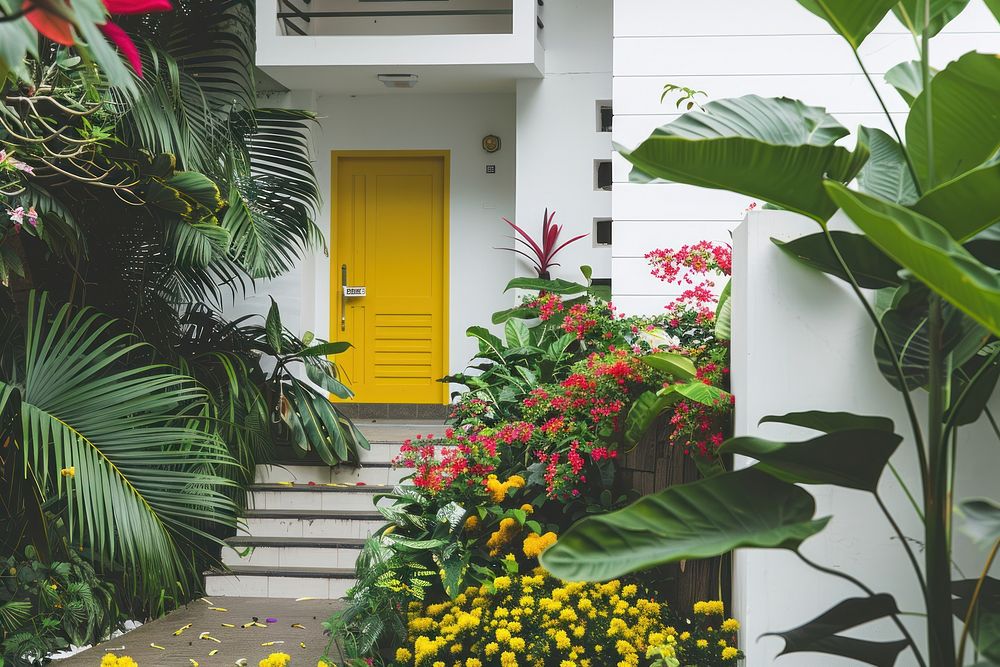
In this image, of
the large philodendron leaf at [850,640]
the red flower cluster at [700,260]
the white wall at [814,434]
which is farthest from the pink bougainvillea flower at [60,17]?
the red flower cluster at [700,260]

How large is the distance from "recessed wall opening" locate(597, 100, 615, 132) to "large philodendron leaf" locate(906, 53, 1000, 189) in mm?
5405

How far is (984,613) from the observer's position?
6.50ft

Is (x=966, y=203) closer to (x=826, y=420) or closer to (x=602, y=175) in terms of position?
(x=826, y=420)

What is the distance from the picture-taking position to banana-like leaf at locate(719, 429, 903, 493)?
72.3 inches

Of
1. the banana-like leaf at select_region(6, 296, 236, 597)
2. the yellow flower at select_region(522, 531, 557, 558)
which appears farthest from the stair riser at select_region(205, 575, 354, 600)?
the yellow flower at select_region(522, 531, 557, 558)

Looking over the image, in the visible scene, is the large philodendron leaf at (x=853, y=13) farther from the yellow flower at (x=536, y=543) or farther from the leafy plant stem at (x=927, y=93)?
the yellow flower at (x=536, y=543)

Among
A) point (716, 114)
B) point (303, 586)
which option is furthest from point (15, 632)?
point (716, 114)

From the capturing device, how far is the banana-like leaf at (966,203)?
1.70 metres

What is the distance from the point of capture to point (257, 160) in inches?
270

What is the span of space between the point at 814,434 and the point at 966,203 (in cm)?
104

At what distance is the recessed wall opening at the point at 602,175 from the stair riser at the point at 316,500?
9.93ft

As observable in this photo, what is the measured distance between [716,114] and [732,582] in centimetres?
164

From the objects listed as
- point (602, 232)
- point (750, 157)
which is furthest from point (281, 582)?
point (750, 157)

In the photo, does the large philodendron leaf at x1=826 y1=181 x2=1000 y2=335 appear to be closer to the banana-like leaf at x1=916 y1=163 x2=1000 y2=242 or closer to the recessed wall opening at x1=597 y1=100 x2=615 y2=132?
the banana-like leaf at x1=916 y1=163 x2=1000 y2=242
